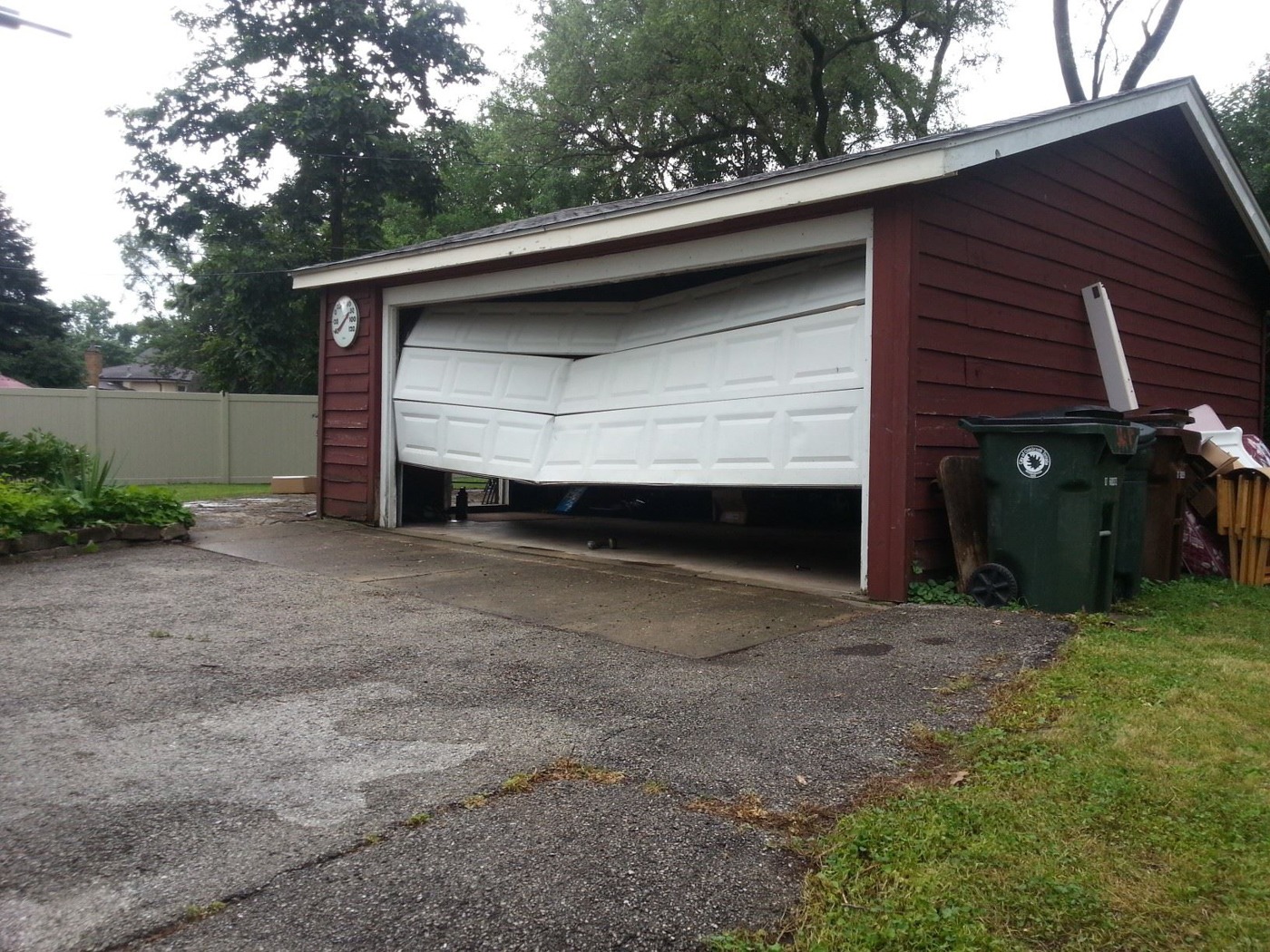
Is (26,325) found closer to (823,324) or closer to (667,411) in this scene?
(667,411)

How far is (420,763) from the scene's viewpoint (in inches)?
130

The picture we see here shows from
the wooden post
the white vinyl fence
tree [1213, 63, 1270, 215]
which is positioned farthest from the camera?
the wooden post

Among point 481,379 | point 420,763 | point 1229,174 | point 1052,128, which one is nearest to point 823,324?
point 1052,128

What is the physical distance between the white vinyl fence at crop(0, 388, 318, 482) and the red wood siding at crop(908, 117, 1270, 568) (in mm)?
12422

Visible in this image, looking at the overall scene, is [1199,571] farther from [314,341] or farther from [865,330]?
[314,341]

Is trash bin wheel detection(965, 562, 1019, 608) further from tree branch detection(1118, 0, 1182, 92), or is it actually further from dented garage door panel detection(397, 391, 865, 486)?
tree branch detection(1118, 0, 1182, 92)

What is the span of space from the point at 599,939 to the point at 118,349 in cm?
7708

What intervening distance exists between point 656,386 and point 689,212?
1858mm

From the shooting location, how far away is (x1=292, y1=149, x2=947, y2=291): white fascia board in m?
5.93

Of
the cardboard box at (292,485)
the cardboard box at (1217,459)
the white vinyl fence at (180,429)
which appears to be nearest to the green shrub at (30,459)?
the cardboard box at (292,485)

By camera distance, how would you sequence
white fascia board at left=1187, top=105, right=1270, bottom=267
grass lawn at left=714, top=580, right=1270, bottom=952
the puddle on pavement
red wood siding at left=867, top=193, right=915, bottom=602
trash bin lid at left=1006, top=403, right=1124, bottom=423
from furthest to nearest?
white fascia board at left=1187, top=105, right=1270, bottom=267 < red wood siding at left=867, top=193, right=915, bottom=602 < trash bin lid at left=1006, top=403, right=1124, bottom=423 < the puddle on pavement < grass lawn at left=714, top=580, right=1270, bottom=952

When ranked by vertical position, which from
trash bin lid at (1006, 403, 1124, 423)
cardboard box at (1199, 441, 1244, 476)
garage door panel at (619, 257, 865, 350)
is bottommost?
cardboard box at (1199, 441, 1244, 476)

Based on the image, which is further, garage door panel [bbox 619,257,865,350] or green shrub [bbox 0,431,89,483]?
green shrub [bbox 0,431,89,483]

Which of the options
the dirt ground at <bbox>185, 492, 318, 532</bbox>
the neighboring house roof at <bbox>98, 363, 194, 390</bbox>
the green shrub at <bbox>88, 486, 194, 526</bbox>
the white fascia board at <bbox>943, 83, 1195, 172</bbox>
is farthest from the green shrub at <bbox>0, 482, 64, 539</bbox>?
the neighboring house roof at <bbox>98, 363, 194, 390</bbox>
